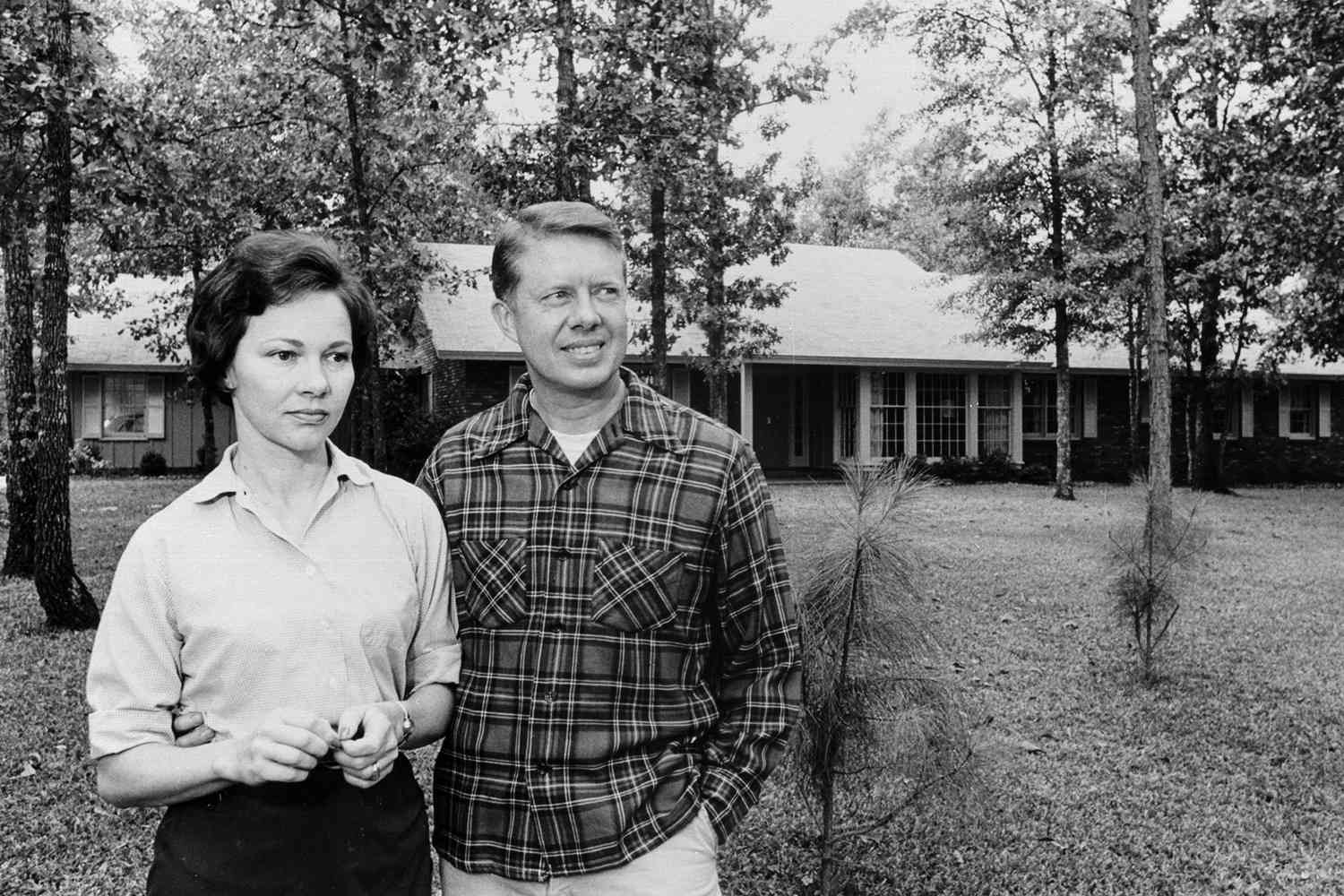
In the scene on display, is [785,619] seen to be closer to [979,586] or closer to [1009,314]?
[979,586]

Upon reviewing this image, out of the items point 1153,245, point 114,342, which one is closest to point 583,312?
point 1153,245

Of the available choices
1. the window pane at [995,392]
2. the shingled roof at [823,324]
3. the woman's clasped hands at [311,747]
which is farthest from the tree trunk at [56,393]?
the window pane at [995,392]

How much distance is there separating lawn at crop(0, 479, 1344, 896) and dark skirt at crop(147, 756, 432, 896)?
188 centimetres

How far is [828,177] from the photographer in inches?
1863

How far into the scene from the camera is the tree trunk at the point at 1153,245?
10.5 meters

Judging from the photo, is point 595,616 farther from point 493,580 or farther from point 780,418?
point 780,418

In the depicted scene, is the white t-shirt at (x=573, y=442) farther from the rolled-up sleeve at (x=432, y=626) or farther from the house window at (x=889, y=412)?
the house window at (x=889, y=412)

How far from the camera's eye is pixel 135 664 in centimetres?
161

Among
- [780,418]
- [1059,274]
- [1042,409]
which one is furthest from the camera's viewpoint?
[1042,409]

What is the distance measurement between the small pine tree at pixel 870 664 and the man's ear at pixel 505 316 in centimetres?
136

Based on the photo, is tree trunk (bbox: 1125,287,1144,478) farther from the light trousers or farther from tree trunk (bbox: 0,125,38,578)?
the light trousers

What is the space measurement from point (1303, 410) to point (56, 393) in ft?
95.0

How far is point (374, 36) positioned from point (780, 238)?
29.7 feet

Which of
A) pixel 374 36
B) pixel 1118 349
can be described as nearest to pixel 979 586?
pixel 374 36
